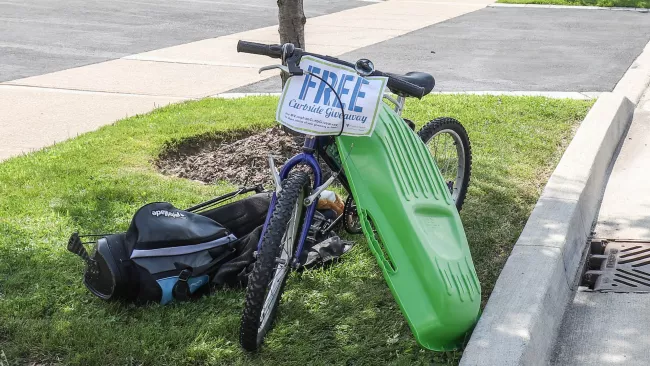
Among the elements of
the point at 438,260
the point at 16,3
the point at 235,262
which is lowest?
the point at 16,3

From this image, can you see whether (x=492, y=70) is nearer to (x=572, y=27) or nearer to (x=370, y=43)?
(x=370, y=43)

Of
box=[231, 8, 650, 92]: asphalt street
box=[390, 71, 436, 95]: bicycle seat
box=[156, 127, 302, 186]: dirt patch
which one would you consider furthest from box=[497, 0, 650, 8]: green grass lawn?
box=[390, 71, 436, 95]: bicycle seat

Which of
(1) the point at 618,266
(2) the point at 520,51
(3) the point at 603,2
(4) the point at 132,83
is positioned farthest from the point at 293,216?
(3) the point at 603,2

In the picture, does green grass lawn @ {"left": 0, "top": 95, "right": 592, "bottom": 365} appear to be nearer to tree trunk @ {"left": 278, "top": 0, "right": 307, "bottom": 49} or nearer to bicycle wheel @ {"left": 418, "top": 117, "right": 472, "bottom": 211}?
bicycle wheel @ {"left": 418, "top": 117, "right": 472, "bottom": 211}

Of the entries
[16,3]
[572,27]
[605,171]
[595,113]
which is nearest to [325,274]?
[605,171]

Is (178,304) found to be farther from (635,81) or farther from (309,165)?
(635,81)

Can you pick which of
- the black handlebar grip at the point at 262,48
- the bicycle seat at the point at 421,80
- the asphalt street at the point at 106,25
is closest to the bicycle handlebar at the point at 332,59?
the black handlebar grip at the point at 262,48

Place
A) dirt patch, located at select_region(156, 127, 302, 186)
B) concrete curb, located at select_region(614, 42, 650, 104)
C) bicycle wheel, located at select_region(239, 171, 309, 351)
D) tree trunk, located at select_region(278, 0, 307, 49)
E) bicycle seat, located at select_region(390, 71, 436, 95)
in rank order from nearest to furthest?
bicycle wheel, located at select_region(239, 171, 309, 351), bicycle seat, located at select_region(390, 71, 436, 95), dirt patch, located at select_region(156, 127, 302, 186), tree trunk, located at select_region(278, 0, 307, 49), concrete curb, located at select_region(614, 42, 650, 104)

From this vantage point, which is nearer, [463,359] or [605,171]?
[463,359]

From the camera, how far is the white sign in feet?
12.0

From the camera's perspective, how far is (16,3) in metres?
15.9

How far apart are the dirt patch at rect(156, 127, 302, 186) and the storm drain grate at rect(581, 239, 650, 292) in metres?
2.18

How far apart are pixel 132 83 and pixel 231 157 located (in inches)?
135

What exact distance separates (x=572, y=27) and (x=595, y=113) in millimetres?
7187
